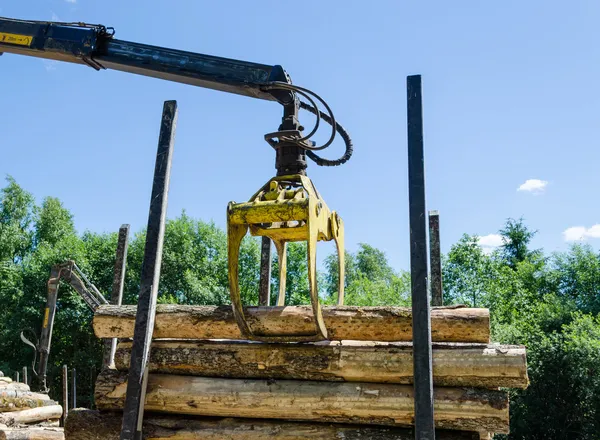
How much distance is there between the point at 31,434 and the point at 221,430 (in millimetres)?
7125

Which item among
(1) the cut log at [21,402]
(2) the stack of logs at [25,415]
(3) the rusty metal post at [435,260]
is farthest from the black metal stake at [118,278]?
(3) the rusty metal post at [435,260]

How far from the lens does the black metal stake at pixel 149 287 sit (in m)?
4.46

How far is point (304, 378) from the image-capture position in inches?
181

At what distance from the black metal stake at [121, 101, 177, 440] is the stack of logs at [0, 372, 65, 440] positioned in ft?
21.9

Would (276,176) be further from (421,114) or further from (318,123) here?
(421,114)

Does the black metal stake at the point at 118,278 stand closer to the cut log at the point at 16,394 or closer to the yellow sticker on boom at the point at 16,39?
the cut log at the point at 16,394

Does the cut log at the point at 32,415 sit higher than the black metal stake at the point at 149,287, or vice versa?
the black metal stake at the point at 149,287

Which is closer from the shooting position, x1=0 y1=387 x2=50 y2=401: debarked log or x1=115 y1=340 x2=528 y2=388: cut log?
x1=115 y1=340 x2=528 y2=388: cut log

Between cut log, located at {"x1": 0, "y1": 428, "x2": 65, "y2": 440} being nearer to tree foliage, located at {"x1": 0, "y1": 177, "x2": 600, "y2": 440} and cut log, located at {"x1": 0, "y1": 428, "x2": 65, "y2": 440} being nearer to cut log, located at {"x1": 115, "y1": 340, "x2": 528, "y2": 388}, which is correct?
cut log, located at {"x1": 115, "y1": 340, "x2": 528, "y2": 388}

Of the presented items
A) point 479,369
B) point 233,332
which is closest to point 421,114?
point 479,369

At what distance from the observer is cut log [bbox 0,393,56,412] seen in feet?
37.1

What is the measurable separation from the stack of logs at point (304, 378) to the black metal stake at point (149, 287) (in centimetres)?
30

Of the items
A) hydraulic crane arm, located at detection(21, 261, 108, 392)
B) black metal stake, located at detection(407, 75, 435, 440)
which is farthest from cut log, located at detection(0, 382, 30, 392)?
black metal stake, located at detection(407, 75, 435, 440)

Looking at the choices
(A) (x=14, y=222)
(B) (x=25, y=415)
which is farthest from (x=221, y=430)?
(A) (x=14, y=222)
